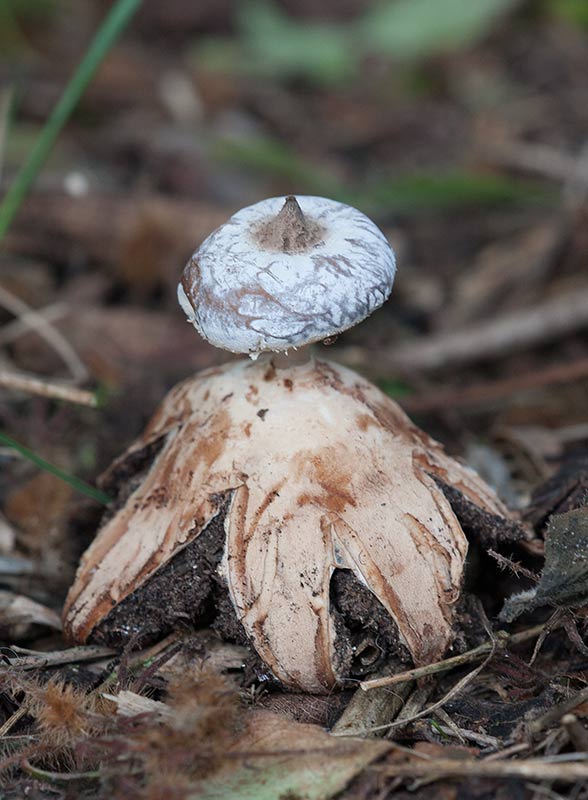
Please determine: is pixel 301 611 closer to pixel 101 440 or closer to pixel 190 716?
pixel 190 716

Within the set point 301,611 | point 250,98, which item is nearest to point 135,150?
point 250,98

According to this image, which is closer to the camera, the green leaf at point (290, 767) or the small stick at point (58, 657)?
the green leaf at point (290, 767)

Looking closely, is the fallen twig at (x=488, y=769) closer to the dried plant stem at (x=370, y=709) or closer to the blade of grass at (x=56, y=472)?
the dried plant stem at (x=370, y=709)

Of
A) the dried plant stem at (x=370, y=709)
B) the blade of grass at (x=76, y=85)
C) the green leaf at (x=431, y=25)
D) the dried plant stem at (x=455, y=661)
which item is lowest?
the dried plant stem at (x=370, y=709)

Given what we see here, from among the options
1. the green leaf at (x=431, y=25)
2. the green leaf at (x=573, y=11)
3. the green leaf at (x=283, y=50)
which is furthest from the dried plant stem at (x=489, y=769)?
the green leaf at (x=573, y=11)

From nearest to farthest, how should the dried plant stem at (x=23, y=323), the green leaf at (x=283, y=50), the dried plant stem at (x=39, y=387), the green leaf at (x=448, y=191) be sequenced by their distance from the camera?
the dried plant stem at (x=39, y=387) < the dried plant stem at (x=23, y=323) < the green leaf at (x=448, y=191) < the green leaf at (x=283, y=50)

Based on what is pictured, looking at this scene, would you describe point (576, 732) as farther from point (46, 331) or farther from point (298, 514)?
point (46, 331)

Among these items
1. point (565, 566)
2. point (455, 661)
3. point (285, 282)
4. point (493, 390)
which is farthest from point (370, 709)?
point (493, 390)
